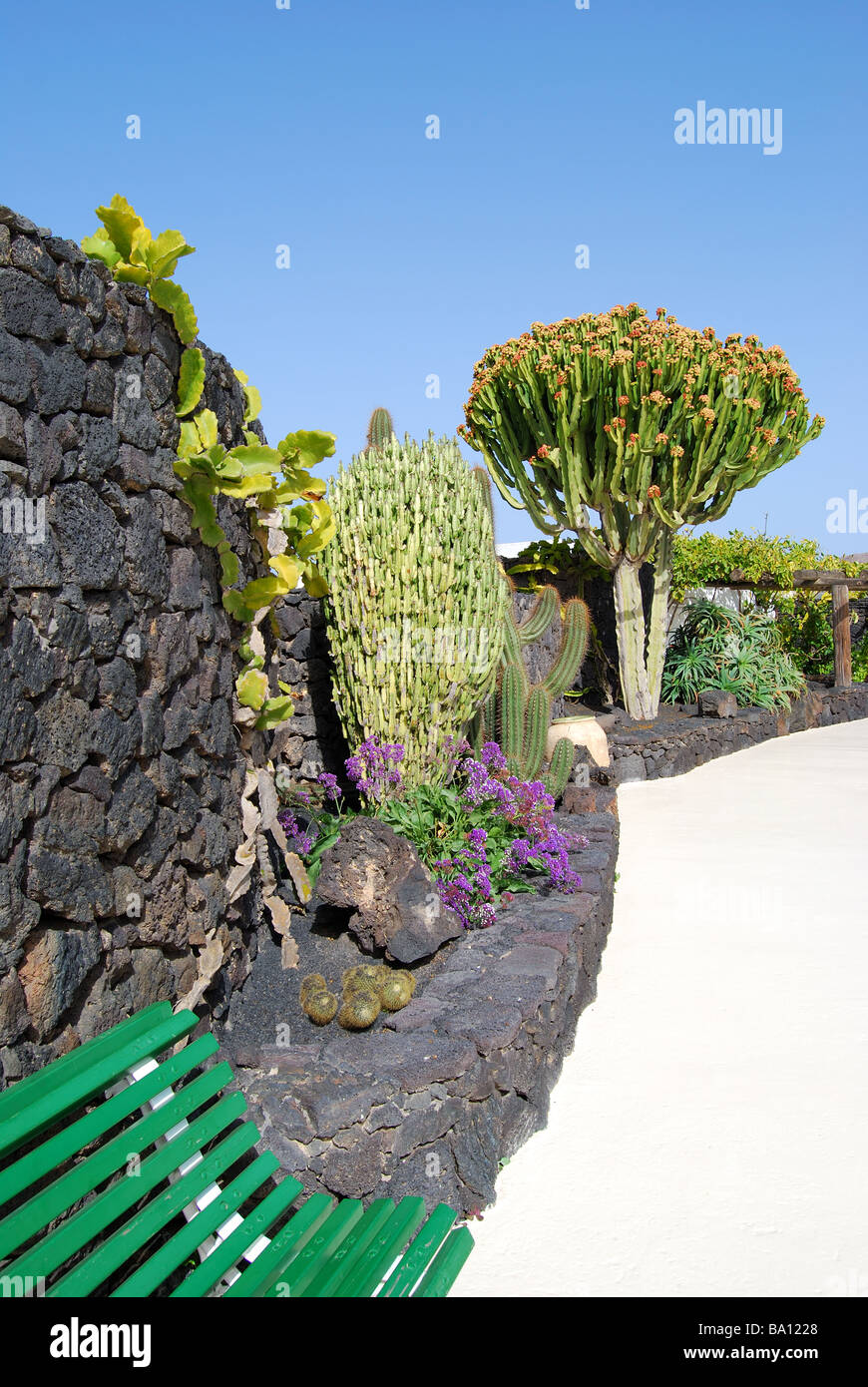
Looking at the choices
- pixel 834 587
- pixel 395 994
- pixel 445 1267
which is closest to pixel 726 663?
pixel 834 587

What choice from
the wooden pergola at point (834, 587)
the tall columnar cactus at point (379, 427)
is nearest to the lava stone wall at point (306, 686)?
the tall columnar cactus at point (379, 427)

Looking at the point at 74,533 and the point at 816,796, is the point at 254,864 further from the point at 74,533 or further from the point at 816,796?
the point at 816,796

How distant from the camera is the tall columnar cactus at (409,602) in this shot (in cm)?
491

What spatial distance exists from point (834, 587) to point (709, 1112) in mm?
13527

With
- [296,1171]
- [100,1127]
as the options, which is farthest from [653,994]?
[100,1127]

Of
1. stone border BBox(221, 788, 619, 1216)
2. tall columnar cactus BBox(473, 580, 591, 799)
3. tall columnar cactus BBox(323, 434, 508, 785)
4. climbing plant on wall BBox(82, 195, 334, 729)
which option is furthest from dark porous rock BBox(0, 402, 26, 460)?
tall columnar cactus BBox(473, 580, 591, 799)

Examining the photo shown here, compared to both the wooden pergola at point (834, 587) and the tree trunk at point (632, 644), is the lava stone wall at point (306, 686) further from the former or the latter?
the wooden pergola at point (834, 587)

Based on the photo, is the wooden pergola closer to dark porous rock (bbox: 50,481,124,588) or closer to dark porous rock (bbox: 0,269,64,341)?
dark porous rock (bbox: 50,481,124,588)

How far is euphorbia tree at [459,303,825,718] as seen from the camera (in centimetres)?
1073

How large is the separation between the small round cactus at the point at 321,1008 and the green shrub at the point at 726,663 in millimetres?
10289

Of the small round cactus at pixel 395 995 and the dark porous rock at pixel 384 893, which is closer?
the small round cactus at pixel 395 995

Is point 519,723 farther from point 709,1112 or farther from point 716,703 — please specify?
point 716,703

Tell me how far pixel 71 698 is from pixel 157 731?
47 cm

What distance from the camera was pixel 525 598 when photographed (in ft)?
36.9
